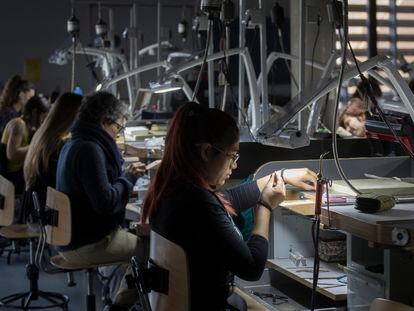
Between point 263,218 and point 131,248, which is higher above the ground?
point 263,218

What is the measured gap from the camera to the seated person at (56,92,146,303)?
3.52m

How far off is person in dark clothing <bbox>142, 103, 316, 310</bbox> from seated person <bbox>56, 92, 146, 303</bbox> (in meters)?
1.25

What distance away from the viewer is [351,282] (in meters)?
2.31

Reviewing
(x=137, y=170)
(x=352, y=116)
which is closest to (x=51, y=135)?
(x=137, y=170)

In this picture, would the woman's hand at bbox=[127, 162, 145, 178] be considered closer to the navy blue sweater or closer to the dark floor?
the navy blue sweater

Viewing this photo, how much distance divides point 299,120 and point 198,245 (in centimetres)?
Result: 105

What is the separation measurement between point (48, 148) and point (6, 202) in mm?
443

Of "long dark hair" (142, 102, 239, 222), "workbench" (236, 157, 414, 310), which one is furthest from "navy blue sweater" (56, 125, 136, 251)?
"long dark hair" (142, 102, 239, 222)

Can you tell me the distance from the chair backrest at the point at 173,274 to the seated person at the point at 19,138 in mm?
3078

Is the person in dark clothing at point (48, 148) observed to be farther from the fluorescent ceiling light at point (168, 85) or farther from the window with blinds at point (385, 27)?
the window with blinds at point (385, 27)

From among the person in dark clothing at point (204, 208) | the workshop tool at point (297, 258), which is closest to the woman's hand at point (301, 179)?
the person in dark clothing at point (204, 208)


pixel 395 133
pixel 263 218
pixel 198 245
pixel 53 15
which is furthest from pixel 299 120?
pixel 53 15

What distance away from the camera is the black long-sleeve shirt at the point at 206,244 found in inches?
83.1

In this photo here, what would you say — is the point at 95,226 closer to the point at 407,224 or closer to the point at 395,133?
the point at 395,133
